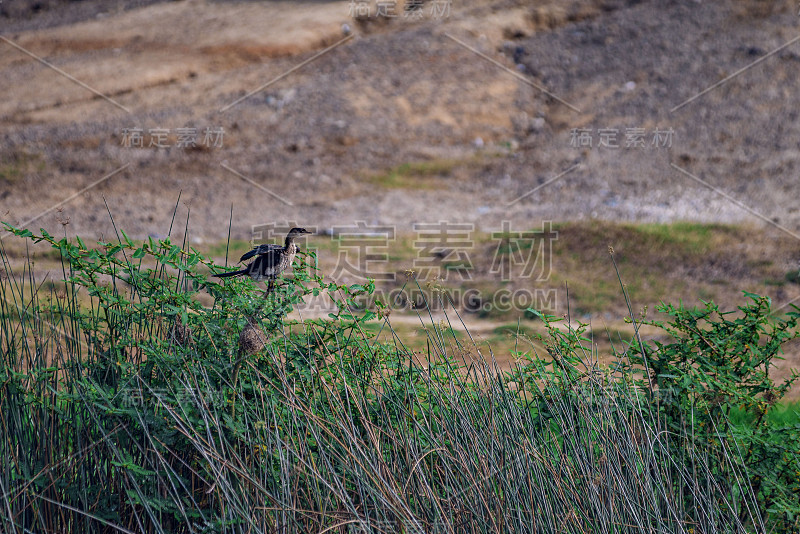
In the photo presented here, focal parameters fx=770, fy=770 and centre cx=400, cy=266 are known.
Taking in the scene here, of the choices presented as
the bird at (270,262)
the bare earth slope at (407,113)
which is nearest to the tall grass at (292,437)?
the bird at (270,262)

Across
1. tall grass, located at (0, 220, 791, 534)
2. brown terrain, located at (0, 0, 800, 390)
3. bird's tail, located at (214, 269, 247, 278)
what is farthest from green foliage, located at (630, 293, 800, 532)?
brown terrain, located at (0, 0, 800, 390)

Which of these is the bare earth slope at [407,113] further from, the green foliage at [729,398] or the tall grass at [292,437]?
the tall grass at [292,437]

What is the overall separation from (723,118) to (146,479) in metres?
7.04

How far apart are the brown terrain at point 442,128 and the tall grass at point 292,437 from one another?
2842 millimetres

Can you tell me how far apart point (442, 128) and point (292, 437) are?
631 centimetres

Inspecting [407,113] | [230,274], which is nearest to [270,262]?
[230,274]

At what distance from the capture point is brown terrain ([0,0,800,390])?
19.2 ft

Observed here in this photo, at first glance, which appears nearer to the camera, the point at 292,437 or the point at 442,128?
the point at 292,437

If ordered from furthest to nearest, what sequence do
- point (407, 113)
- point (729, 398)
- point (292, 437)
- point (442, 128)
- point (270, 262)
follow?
point (407, 113), point (442, 128), point (729, 398), point (270, 262), point (292, 437)

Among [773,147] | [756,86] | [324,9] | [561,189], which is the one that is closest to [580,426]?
[561,189]

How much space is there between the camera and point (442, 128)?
7938 millimetres

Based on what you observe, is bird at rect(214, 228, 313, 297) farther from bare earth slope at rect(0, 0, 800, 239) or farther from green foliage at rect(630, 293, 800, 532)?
bare earth slope at rect(0, 0, 800, 239)

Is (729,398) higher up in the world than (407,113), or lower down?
lower down

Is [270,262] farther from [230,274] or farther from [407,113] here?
[407,113]
